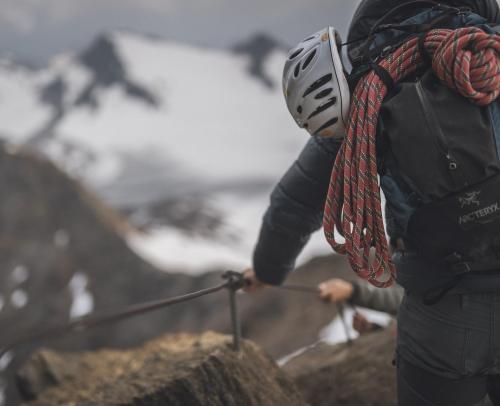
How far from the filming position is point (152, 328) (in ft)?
133

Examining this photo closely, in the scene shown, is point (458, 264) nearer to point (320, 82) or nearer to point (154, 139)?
point (320, 82)

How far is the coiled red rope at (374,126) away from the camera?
77.1 inches

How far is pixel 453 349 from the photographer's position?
7.32 ft

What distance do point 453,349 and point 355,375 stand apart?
2.70 meters

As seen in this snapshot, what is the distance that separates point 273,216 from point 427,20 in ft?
4.72

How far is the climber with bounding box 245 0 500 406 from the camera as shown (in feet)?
6.48

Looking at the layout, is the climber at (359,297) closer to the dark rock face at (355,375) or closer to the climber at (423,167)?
the dark rock face at (355,375)

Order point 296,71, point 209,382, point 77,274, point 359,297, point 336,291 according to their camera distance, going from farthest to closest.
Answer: point 77,274 < point 359,297 < point 336,291 < point 209,382 < point 296,71

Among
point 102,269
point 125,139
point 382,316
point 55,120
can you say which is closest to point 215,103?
point 125,139

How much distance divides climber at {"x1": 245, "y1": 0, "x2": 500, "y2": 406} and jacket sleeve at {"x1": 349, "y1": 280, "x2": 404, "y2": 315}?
309cm

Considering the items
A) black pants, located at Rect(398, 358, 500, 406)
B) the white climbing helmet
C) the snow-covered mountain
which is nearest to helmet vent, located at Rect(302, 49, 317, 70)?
the white climbing helmet

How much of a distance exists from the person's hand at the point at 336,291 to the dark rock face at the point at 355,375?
552mm

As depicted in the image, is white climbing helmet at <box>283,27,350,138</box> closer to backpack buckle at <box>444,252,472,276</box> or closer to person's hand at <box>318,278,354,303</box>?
backpack buckle at <box>444,252,472,276</box>

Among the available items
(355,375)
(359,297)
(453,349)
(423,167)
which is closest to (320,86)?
(423,167)
